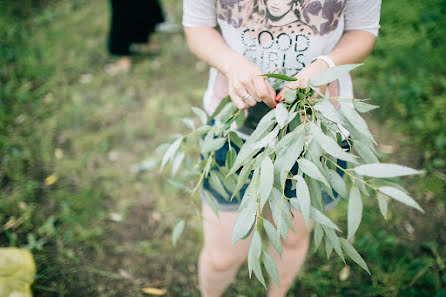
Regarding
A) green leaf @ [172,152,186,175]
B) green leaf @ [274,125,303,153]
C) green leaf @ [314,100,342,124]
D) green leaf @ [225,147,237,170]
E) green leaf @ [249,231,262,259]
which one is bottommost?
green leaf @ [249,231,262,259]

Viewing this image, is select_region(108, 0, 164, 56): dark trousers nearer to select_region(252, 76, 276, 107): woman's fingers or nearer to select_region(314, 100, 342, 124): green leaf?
select_region(252, 76, 276, 107): woman's fingers

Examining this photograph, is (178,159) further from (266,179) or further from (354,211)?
(354,211)

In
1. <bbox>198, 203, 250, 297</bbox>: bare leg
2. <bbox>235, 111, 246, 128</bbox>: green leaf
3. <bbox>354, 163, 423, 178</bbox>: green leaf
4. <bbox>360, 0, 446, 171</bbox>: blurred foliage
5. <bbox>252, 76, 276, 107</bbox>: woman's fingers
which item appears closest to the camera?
<bbox>354, 163, 423, 178</bbox>: green leaf

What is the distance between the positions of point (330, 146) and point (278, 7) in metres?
0.47

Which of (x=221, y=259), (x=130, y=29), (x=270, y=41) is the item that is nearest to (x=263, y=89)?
(x=270, y=41)

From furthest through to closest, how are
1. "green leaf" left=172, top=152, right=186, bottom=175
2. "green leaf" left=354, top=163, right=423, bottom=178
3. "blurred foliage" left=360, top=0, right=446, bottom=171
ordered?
1. "blurred foliage" left=360, top=0, right=446, bottom=171
2. "green leaf" left=172, top=152, right=186, bottom=175
3. "green leaf" left=354, top=163, right=423, bottom=178

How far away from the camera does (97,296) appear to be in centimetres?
188

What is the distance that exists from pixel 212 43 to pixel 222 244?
2.68 feet

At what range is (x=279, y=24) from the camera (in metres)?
0.97

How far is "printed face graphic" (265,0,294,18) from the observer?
0.93m

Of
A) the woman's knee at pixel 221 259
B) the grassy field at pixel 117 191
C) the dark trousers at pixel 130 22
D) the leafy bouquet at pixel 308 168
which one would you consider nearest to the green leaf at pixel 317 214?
the leafy bouquet at pixel 308 168

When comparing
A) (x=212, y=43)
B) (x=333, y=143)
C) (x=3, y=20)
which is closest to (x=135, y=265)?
(x=212, y=43)

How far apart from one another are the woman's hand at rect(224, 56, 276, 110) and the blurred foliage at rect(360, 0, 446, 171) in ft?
6.73

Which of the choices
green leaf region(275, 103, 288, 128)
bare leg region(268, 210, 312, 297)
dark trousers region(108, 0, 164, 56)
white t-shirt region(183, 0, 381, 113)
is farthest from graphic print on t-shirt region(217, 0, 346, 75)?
dark trousers region(108, 0, 164, 56)
